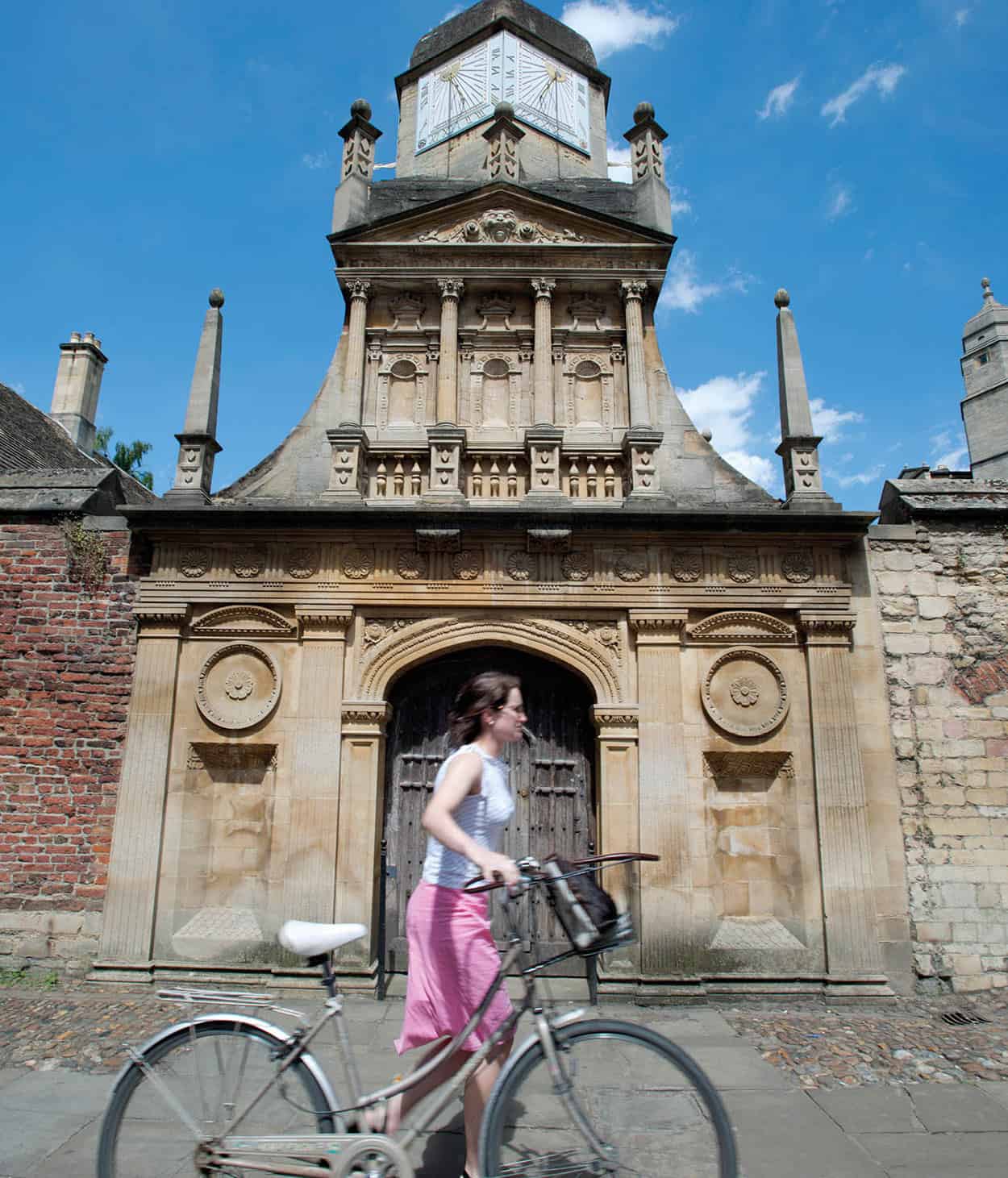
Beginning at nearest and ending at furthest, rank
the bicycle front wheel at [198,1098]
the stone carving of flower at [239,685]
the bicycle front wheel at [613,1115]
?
1. the bicycle front wheel at [613,1115]
2. the bicycle front wheel at [198,1098]
3. the stone carving of flower at [239,685]

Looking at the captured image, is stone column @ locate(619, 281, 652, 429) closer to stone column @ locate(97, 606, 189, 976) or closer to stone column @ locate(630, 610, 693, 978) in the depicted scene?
stone column @ locate(630, 610, 693, 978)

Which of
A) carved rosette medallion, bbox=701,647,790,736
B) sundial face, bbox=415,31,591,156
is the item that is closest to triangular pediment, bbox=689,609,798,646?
carved rosette medallion, bbox=701,647,790,736

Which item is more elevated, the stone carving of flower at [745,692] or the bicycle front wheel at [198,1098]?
the stone carving of flower at [745,692]

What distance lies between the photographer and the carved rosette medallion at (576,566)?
25.5 feet

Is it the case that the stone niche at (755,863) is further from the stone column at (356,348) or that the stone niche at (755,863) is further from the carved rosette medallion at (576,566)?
the stone column at (356,348)

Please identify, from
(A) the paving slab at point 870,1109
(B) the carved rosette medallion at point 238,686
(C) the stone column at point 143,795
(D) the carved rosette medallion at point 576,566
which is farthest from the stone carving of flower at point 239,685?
(A) the paving slab at point 870,1109

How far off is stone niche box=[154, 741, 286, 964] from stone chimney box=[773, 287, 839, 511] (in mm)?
5604

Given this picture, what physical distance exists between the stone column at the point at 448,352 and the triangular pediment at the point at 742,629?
3312 millimetres

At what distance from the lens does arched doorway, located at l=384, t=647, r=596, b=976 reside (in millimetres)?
7578

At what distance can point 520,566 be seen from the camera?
306 inches

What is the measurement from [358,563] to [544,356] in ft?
9.69

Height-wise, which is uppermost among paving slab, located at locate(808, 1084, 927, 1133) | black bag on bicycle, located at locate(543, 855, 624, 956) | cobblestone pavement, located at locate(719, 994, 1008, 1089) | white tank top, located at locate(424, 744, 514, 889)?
white tank top, located at locate(424, 744, 514, 889)

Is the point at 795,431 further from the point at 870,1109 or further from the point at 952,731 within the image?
the point at 870,1109

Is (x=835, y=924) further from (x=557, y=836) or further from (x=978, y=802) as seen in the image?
(x=557, y=836)
